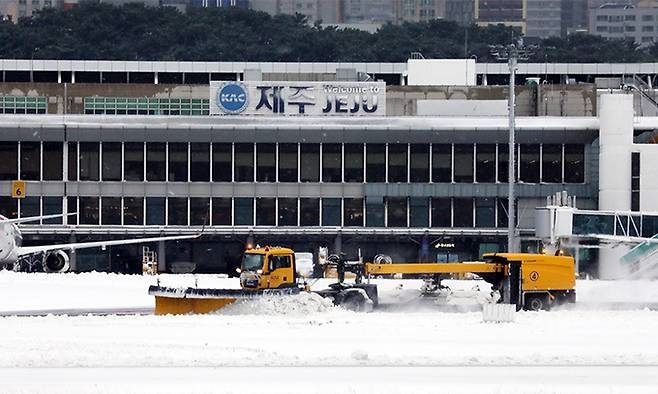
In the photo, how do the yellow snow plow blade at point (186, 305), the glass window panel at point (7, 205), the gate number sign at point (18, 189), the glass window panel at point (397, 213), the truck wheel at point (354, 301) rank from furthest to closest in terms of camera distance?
the glass window panel at point (397, 213) → the glass window panel at point (7, 205) → the gate number sign at point (18, 189) → the truck wheel at point (354, 301) → the yellow snow plow blade at point (186, 305)

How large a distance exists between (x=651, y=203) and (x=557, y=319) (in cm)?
4681

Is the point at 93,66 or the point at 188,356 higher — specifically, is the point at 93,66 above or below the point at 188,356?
above

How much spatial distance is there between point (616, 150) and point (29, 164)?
41250mm

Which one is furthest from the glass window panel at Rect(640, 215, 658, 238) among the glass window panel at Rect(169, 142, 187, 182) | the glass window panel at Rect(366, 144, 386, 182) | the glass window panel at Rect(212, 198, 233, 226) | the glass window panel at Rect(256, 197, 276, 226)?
the glass window panel at Rect(169, 142, 187, 182)

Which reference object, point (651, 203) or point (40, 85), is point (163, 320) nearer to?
point (651, 203)

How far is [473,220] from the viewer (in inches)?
4604

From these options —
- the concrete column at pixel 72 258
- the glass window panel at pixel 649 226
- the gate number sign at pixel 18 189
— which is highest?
the gate number sign at pixel 18 189

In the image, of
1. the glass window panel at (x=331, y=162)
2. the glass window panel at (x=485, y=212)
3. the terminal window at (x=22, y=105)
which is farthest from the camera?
the terminal window at (x=22, y=105)

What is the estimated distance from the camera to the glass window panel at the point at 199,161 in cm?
11562

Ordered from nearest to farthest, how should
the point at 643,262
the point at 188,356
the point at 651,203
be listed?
the point at 188,356 < the point at 643,262 < the point at 651,203

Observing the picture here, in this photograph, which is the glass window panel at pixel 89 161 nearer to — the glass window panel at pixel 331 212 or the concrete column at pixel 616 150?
the glass window panel at pixel 331 212

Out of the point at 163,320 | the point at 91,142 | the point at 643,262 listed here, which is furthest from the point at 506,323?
the point at 91,142

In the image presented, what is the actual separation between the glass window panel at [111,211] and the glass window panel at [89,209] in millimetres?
498

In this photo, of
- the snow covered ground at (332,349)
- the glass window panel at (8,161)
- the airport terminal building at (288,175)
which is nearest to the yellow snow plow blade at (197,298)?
the snow covered ground at (332,349)
